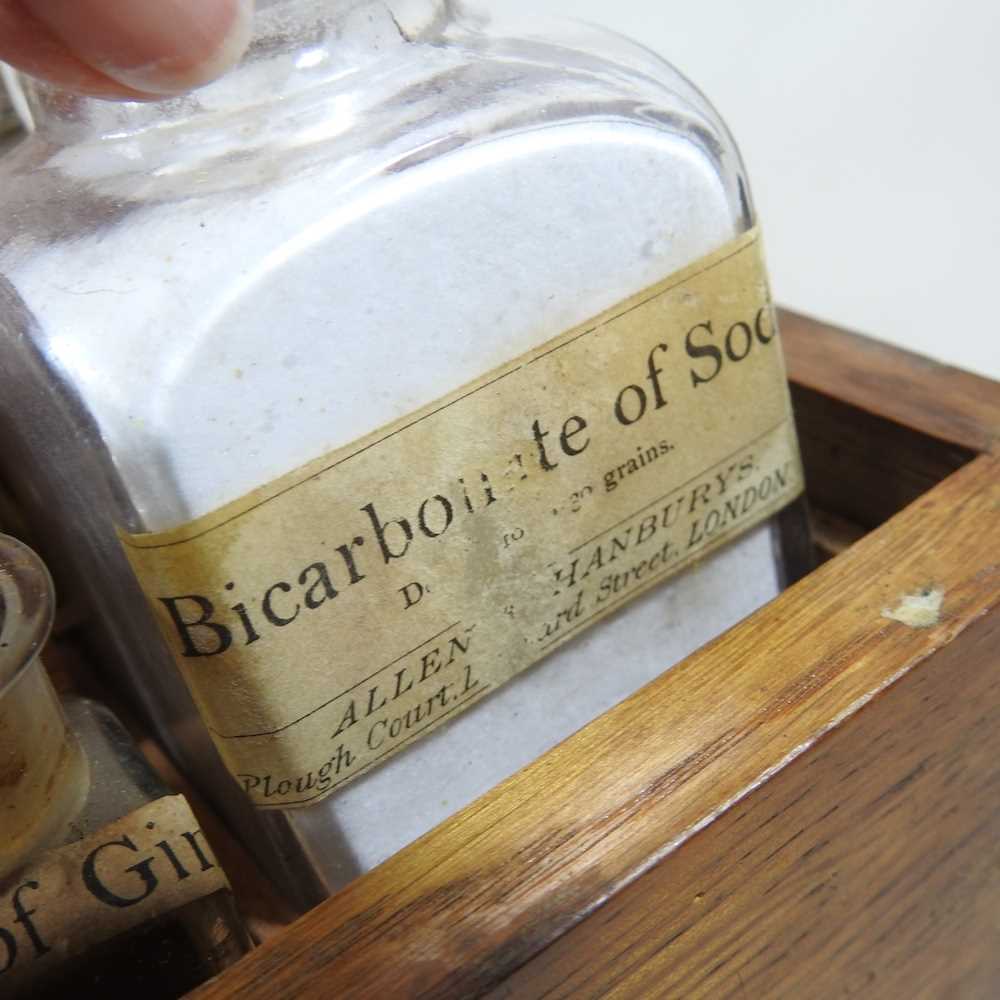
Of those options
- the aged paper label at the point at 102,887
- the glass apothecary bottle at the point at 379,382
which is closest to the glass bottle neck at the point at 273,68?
the glass apothecary bottle at the point at 379,382

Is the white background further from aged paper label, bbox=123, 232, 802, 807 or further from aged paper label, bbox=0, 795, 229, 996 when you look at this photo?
aged paper label, bbox=0, 795, 229, 996

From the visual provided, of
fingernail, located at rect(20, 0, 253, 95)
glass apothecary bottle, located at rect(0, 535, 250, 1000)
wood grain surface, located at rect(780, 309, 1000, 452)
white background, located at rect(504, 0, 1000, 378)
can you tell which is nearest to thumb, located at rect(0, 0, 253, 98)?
fingernail, located at rect(20, 0, 253, 95)


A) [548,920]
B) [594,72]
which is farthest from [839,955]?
[594,72]

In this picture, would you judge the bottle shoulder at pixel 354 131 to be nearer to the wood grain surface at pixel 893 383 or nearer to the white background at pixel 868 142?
the wood grain surface at pixel 893 383

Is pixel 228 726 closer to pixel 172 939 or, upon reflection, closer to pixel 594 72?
pixel 172 939

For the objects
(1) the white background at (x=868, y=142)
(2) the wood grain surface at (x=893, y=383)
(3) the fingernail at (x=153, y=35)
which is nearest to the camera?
(3) the fingernail at (x=153, y=35)

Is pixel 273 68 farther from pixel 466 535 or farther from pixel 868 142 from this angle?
pixel 868 142
